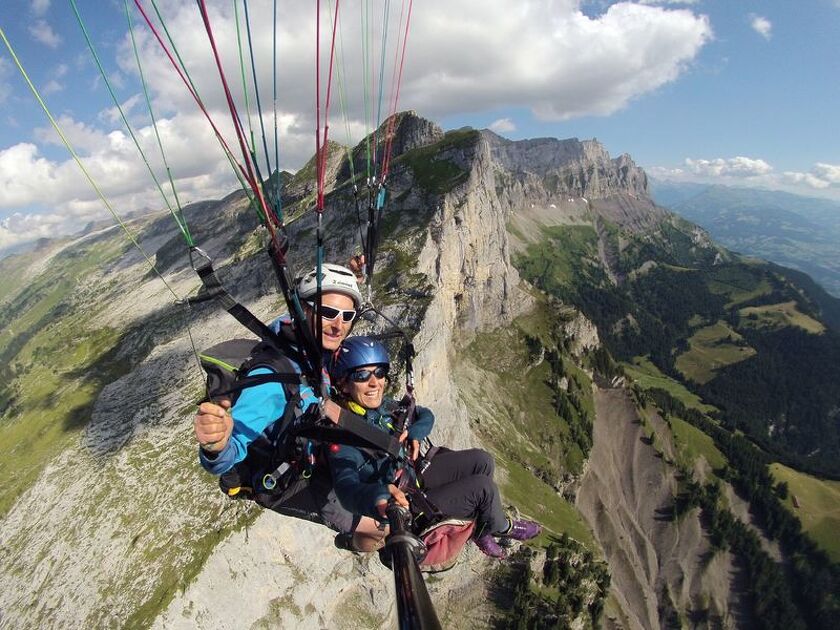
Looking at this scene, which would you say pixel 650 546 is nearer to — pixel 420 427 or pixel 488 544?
pixel 488 544

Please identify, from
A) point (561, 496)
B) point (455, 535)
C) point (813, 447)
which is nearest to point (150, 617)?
point (455, 535)

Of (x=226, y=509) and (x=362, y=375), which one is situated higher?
(x=362, y=375)

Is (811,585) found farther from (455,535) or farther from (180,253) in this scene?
(180,253)

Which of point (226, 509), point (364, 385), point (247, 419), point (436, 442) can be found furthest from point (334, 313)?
point (436, 442)

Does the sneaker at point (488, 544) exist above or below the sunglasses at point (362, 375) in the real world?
below

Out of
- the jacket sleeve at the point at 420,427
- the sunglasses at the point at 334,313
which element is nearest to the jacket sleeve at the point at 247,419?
the sunglasses at the point at 334,313

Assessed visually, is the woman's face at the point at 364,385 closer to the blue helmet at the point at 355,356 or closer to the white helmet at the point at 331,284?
the blue helmet at the point at 355,356
